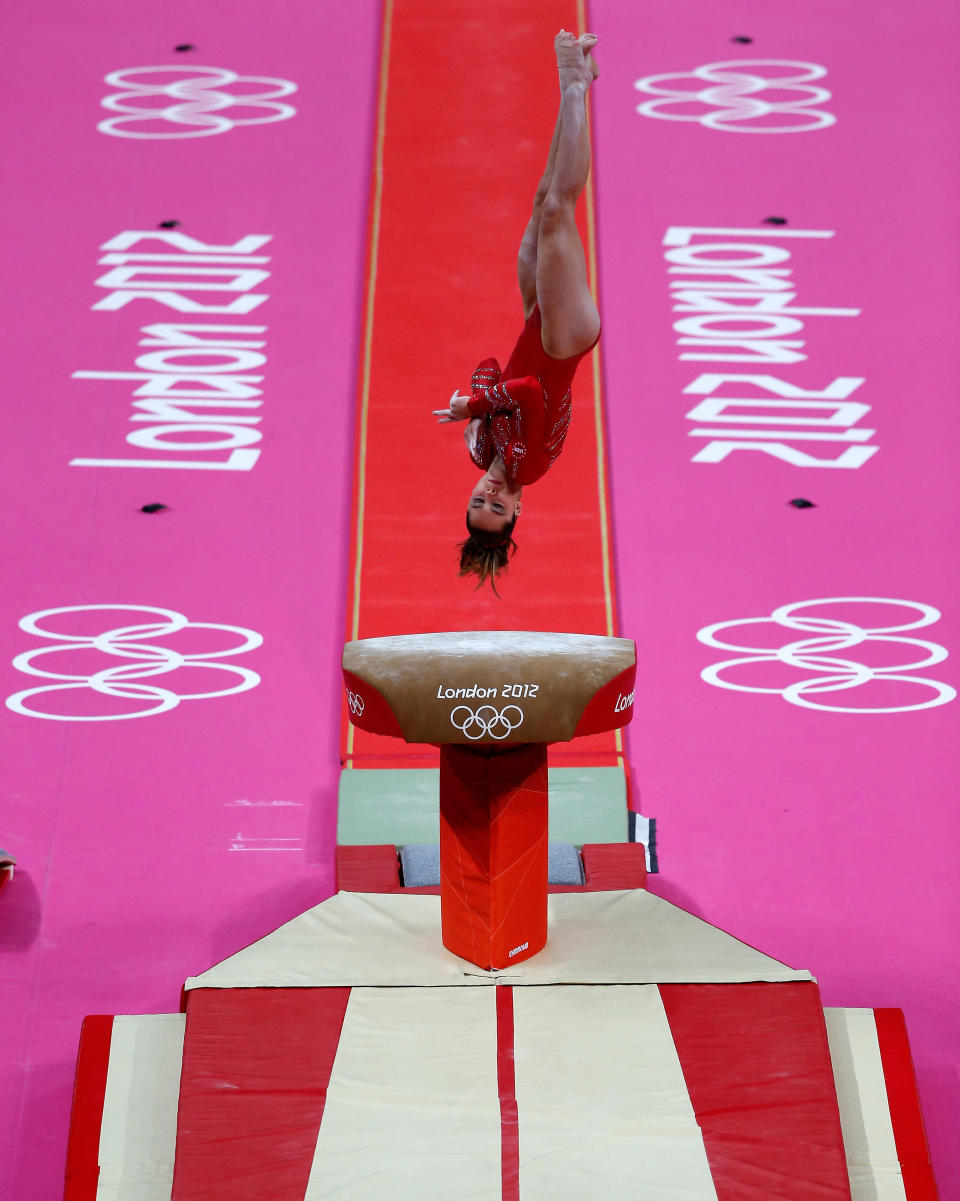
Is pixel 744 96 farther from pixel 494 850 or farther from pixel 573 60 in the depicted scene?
pixel 494 850

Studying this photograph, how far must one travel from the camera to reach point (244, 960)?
12.1ft

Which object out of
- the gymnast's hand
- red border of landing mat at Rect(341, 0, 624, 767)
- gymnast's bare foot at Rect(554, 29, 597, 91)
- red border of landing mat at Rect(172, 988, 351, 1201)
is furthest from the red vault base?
gymnast's bare foot at Rect(554, 29, 597, 91)

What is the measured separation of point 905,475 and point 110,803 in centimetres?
364

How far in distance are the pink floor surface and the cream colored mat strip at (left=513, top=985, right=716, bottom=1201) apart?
45.5 inches

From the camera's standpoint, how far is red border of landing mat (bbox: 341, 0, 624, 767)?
552 centimetres

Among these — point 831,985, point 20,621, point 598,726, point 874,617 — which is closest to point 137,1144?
point 598,726

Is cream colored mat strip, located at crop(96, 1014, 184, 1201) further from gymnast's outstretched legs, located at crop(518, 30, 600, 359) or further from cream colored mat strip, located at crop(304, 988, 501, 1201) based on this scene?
gymnast's outstretched legs, located at crop(518, 30, 600, 359)

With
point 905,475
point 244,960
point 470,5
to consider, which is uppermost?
point 470,5

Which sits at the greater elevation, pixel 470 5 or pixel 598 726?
pixel 470 5

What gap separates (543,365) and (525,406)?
149 millimetres

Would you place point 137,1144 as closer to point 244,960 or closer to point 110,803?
point 244,960

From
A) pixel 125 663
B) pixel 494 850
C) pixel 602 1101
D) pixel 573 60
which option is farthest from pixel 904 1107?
pixel 125 663

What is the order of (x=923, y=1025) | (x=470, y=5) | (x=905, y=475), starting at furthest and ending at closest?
(x=470, y=5) < (x=905, y=475) < (x=923, y=1025)

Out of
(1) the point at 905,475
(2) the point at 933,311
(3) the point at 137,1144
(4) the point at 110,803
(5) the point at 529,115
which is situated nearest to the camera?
(3) the point at 137,1144
